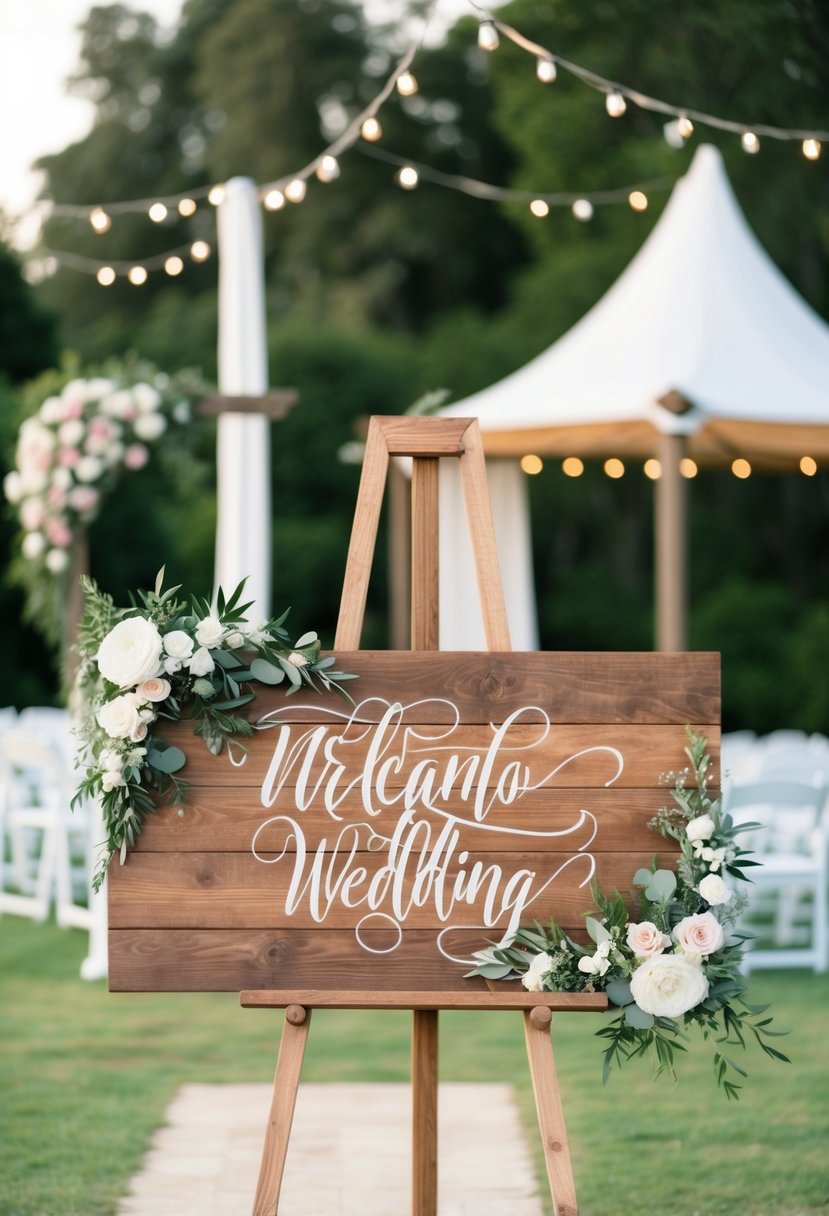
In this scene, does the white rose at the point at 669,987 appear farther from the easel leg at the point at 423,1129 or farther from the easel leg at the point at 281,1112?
the easel leg at the point at 281,1112

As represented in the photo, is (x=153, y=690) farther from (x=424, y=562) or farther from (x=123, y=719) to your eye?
(x=424, y=562)

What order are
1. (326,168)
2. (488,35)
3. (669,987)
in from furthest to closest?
(326,168)
(488,35)
(669,987)

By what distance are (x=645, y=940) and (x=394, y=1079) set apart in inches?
77.8

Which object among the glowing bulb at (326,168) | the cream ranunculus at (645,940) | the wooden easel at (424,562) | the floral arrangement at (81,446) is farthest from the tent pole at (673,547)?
the cream ranunculus at (645,940)

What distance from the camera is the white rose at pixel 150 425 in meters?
6.66

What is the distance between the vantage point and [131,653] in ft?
8.70

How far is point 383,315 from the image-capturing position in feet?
62.8

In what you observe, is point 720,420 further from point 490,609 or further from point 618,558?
point 618,558

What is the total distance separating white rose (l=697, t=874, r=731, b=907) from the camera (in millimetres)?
2588

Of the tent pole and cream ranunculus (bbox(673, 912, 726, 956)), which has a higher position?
the tent pole

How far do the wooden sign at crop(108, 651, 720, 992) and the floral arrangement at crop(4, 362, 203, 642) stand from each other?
4.14 meters

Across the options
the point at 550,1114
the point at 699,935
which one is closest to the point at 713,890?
the point at 699,935

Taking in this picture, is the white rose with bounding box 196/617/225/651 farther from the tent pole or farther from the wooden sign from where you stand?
the tent pole

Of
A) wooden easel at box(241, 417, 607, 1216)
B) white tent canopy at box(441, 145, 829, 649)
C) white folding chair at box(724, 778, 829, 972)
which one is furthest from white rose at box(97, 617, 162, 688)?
white tent canopy at box(441, 145, 829, 649)
